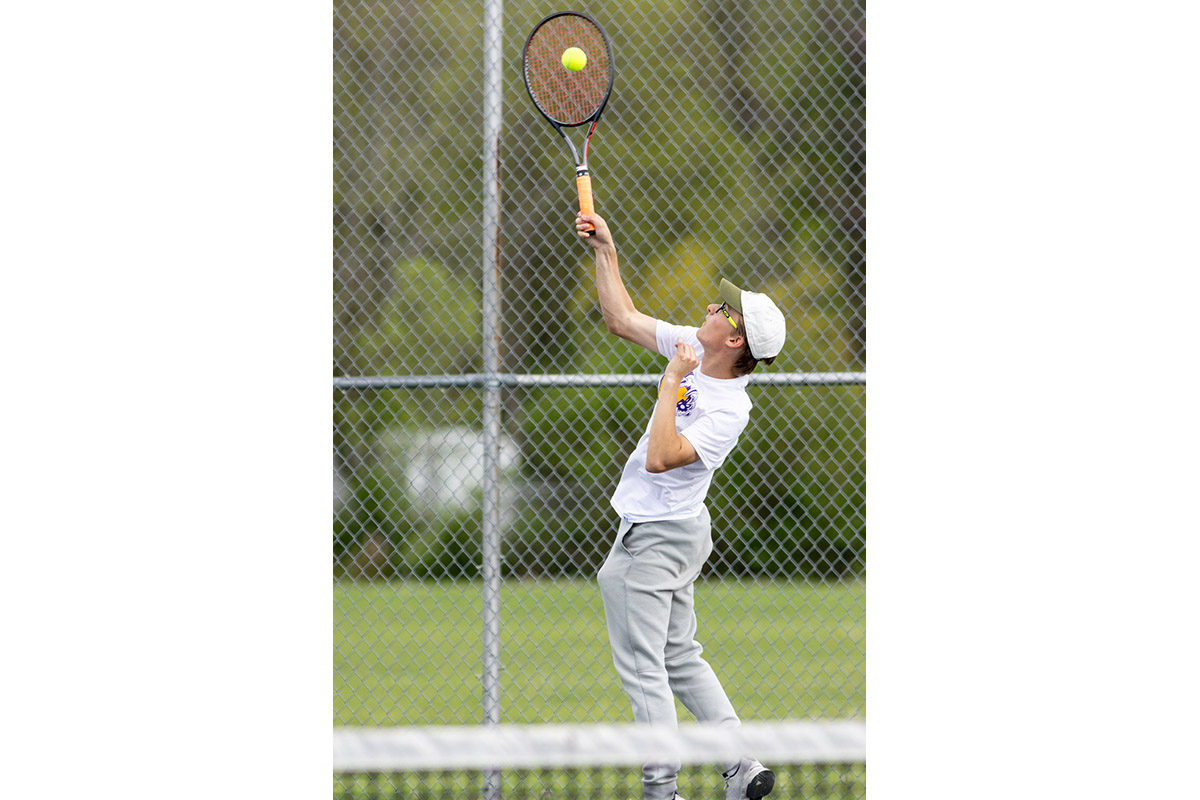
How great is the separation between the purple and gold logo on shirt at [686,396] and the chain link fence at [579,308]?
3420mm

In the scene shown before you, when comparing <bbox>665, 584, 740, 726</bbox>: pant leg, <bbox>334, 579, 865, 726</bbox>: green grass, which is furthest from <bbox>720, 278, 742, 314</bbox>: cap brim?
<bbox>334, 579, 865, 726</bbox>: green grass

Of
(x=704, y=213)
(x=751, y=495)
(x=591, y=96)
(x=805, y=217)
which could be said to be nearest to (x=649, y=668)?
(x=591, y=96)

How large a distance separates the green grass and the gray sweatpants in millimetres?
1590

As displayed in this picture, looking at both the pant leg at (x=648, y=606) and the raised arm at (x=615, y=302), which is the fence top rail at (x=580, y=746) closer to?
Answer: the pant leg at (x=648, y=606)

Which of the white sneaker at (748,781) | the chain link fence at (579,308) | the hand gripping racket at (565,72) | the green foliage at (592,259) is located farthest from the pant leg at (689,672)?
the green foliage at (592,259)

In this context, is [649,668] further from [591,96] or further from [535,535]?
[535,535]

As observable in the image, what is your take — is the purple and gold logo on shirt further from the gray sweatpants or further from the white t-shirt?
the gray sweatpants

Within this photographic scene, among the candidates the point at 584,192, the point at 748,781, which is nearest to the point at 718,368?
the point at 584,192

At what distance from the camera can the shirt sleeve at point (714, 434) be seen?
2.80m

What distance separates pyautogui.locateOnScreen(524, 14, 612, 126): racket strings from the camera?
3.51m

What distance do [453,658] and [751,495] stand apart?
2.40 m

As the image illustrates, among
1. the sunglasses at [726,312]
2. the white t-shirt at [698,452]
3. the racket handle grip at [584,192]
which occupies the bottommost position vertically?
the white t-shirt at [698,452]

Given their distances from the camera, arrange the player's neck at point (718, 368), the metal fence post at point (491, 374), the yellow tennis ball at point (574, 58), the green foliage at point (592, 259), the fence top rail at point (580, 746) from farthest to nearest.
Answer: the green foliage at point (592, 259), the yellow tennis ball at point (574, 58), the metal fence post at point (491, 374), the player's neck at point (718, 368), the fence top rail at point (580, 746)

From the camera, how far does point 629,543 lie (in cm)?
291
